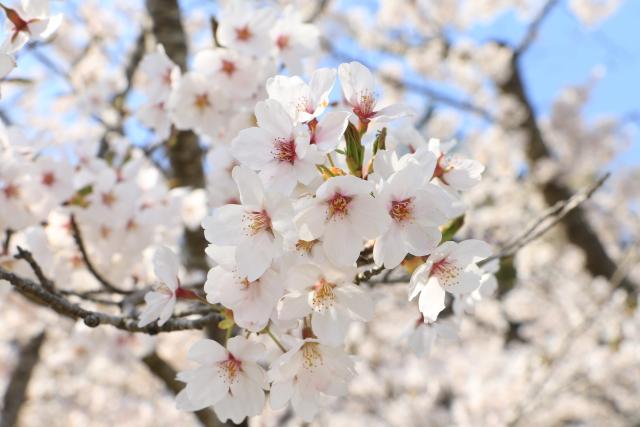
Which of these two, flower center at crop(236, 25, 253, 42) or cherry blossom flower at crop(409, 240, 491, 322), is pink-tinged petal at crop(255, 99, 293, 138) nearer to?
cherry blossom flower at crop(409, 240, 491, 322)

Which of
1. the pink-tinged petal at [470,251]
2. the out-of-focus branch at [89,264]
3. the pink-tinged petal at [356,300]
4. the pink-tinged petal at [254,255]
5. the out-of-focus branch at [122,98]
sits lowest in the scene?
the out-of-focus branch at [122,98]

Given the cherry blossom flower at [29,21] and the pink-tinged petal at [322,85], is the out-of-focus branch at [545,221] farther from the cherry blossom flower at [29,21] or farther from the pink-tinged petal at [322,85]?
the cherry blossom flower at [29,21]

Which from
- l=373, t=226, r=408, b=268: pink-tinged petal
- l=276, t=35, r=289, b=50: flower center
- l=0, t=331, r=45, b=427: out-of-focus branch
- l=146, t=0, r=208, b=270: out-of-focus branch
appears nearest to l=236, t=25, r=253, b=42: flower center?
l=276, t=35, r=289, b=50: flower center

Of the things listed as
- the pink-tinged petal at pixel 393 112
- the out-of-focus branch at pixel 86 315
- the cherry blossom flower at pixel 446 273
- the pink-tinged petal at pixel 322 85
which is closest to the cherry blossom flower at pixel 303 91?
the pink-tinged petal at pixel 322 85

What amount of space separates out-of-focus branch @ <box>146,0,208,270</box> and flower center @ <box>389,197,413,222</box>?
6.26 ft

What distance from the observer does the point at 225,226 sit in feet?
3.02

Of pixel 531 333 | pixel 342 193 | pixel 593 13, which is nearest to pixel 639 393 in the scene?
pixel 531 333

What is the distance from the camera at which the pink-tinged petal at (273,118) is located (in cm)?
93

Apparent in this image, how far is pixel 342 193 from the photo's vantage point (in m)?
0.85

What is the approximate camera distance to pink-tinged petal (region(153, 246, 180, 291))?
3.51 feet

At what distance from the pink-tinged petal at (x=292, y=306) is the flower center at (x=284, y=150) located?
22 centimetres

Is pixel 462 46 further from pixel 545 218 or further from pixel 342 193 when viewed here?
pixel 342 193

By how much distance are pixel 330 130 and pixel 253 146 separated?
128 mm

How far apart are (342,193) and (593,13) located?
11.0 m
